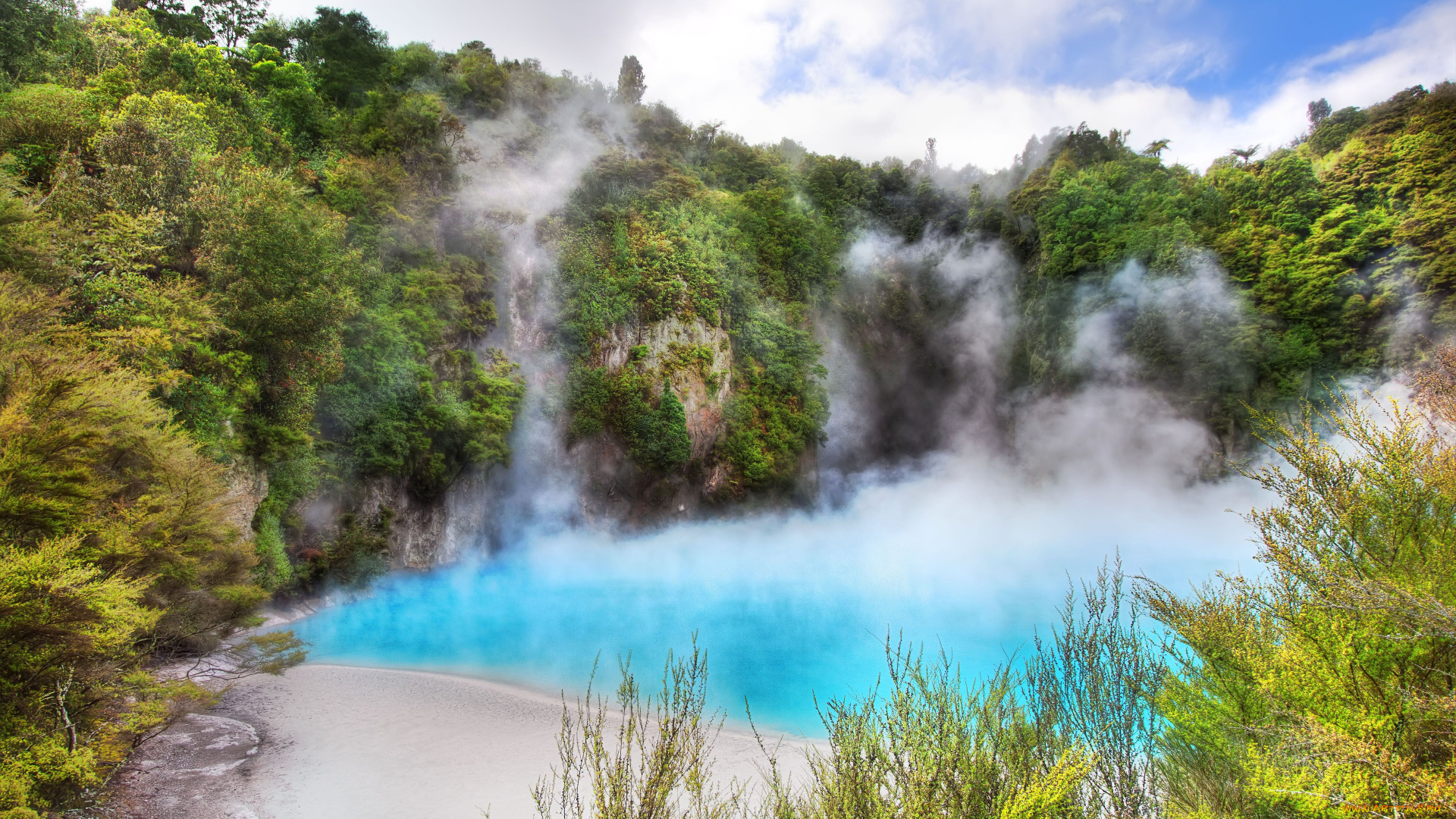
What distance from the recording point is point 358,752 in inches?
431

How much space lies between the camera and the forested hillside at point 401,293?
328 inches

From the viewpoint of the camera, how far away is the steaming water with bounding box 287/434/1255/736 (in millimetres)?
16062

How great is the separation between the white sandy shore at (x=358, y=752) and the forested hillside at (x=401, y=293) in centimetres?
144

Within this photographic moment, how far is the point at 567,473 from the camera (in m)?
26.1

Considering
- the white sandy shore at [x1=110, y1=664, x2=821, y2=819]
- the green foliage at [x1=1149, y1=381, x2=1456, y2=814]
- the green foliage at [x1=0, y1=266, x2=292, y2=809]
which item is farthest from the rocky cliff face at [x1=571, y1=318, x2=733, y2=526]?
the green foliage at [x1=1149, y1=381, x2=1456, y2=814]

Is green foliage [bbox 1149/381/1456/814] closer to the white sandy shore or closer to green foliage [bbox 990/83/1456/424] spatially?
the white sandy shore

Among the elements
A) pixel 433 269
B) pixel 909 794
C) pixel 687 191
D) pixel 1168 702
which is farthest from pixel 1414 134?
pixel 433 269

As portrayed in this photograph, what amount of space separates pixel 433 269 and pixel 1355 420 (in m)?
25.6

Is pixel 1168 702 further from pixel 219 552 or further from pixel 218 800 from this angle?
pixel 219 552

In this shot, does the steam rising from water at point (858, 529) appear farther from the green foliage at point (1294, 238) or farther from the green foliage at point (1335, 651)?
the green foliage at point (1335, 651)

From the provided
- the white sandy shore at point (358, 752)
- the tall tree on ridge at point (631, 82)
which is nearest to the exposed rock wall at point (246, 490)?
the white sandy shore at point (358, 752)

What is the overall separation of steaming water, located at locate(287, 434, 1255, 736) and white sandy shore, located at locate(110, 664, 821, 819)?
1568 millimetres

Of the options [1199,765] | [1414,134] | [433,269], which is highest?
[1414,134]

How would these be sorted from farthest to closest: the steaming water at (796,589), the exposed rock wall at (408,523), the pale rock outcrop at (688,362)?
1. the pale rock outcrop at (688,362)
2. the exposed rock wall at (408,523)
3. the steaming water at (796,589)
